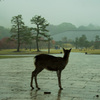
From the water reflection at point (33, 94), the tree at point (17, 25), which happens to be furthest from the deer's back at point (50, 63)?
the tree at point (17, 25)

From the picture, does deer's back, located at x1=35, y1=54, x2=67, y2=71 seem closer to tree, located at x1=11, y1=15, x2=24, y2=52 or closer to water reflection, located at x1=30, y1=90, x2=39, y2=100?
water reflection, located at x1=30, y1=90, x2=39, y2=100

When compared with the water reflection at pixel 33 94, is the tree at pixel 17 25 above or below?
above

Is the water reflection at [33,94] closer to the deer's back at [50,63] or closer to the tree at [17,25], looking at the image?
the deer's back at [50,63]

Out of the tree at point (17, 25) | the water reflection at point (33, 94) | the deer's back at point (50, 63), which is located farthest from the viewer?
the tree at point (17, 25)

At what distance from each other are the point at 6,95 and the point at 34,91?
1.04 m

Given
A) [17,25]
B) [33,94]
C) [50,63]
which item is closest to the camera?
[33,94]

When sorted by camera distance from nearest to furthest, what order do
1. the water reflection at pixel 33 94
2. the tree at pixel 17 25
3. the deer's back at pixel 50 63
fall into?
1. the water reflection at pixel 33 94
2. the deer's back at pixel 50 63
3. the tree at pixel 17 25

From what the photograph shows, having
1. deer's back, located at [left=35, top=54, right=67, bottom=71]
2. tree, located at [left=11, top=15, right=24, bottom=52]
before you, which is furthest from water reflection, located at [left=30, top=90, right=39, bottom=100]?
tree, located at [left=11, top=15, right=24, bottom=52]

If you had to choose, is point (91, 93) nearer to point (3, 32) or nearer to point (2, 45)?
point (2, 45)

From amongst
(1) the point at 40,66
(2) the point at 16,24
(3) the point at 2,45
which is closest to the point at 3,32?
(3) the point at 2,45

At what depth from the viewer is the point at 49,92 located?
6.94m

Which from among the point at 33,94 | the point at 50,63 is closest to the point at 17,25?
the point at 50,63

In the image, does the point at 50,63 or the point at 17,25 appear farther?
the point at 17,25

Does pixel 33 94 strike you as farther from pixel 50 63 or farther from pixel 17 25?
pixel 17 25
